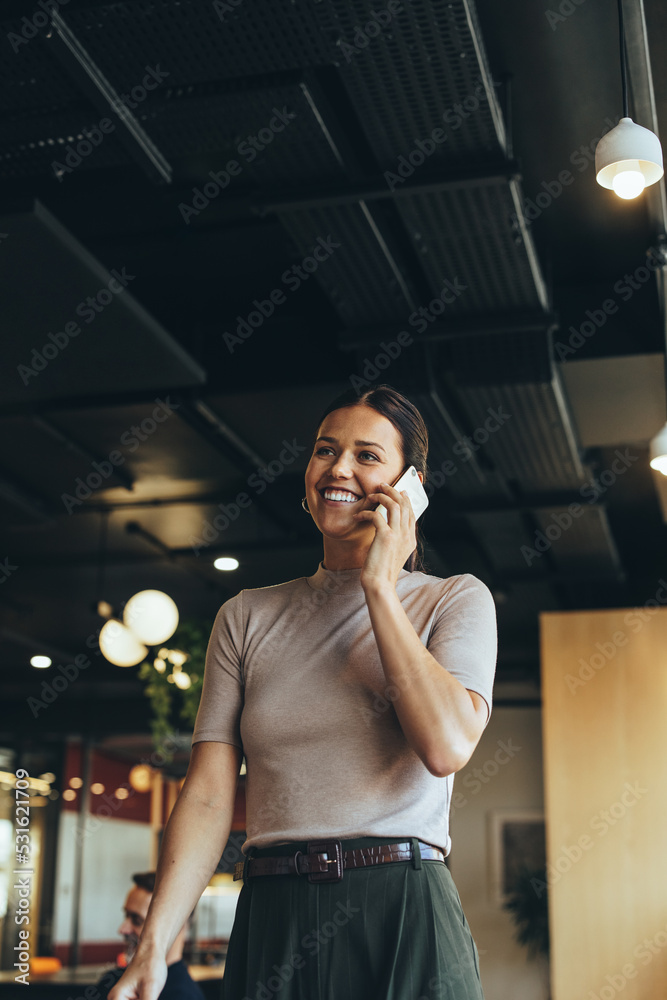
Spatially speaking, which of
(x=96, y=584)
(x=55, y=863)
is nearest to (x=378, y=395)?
(x=96, y=584)

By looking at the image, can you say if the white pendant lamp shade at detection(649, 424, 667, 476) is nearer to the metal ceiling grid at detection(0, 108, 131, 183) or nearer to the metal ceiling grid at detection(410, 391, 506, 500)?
the metal ceiling grid at detection(410, 391, 506, 500)

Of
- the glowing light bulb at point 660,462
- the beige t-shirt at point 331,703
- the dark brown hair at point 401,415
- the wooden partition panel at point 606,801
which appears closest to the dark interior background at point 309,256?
the glowing light bulb at point 660,462

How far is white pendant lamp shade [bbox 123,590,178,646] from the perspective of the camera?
5.66m

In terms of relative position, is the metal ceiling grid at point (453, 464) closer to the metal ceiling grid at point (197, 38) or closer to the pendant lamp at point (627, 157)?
the pendant lamp at point (627, 157)

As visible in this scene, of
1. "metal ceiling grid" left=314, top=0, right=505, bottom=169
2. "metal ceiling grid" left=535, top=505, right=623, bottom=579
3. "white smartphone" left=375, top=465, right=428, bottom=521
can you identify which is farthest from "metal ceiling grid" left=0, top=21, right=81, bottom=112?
"metal ceiling grid" left=535, top=505, right=623, bottom=579

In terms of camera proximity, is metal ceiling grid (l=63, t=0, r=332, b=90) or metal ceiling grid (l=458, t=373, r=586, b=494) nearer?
metal ceiling grid (l=63, t=0, r=332, b=90)

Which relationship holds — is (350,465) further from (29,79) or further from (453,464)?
(453,464)

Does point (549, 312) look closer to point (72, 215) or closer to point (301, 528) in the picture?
point (72, 215)

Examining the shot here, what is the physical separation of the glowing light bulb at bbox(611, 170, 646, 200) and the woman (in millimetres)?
1671

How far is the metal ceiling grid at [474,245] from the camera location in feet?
10.7

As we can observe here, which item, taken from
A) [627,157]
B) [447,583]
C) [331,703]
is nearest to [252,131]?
[627,157]

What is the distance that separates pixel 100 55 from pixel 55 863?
1191 cm

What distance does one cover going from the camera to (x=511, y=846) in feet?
36.5

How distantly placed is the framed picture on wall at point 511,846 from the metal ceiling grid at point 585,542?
493 cm
